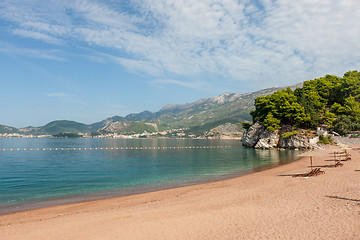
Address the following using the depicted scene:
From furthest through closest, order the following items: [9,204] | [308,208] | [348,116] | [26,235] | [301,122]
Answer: [301,122] < [348,116] < [9,204] < [308,208] < [26,235]

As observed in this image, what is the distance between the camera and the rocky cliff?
6962cm

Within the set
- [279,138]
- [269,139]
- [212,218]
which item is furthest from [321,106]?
[212,218]

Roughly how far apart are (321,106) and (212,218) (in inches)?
3184

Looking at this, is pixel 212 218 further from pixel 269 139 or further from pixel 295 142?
pixel 269 139

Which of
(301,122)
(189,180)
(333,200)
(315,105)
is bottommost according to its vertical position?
(189,180)

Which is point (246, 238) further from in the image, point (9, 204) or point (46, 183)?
point (46, 183)

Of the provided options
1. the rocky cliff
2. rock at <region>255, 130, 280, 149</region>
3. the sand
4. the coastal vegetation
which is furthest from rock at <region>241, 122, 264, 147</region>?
the sand

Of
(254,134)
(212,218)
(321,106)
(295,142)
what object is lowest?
(212,218)

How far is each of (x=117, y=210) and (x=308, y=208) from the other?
12.9m

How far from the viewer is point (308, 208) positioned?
1328 centimetres

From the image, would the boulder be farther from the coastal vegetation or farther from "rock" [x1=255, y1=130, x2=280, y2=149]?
the coastal vegetation

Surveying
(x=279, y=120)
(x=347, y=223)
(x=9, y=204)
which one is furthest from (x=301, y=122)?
(x=9, y=204)

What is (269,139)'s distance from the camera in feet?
267

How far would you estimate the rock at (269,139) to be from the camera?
79.8m
